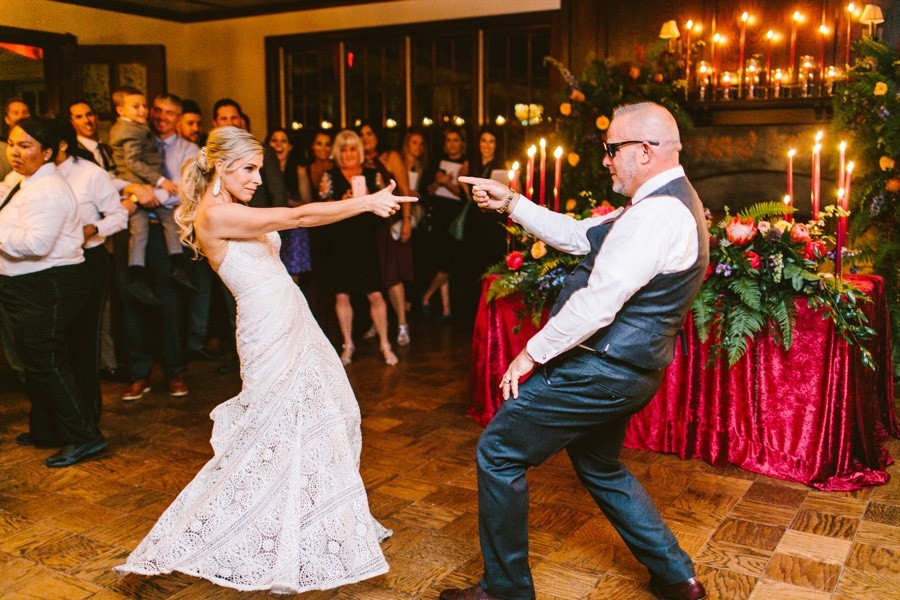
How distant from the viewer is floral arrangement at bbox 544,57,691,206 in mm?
5824

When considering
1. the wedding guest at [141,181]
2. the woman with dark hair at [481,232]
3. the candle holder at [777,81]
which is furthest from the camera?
the woman with dark hair at [481,232]

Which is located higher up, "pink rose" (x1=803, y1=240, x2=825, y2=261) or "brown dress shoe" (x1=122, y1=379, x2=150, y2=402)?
"pink rose" (x1=803, y1=240, x2=825, y2=261)

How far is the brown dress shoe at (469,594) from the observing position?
96.3 inches

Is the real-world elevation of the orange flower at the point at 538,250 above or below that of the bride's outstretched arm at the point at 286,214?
below

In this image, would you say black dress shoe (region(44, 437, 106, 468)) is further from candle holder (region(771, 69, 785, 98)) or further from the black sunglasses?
candle holder (region(771, 69, 785, 98))

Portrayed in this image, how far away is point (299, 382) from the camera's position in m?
2.68

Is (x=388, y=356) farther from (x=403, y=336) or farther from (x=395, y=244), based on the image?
(x=395, y=244)

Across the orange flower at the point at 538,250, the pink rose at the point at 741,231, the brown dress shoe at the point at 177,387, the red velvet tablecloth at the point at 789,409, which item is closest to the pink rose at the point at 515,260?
the orange flower at the point at 538,250

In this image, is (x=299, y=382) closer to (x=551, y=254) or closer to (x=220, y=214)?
(x=220, y=214)

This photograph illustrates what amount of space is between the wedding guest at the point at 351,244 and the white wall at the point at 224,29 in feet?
8.76

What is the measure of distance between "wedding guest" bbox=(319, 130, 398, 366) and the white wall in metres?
2.67

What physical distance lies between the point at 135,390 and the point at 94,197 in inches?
53.3

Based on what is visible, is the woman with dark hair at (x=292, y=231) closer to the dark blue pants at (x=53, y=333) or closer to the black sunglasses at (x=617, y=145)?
the dark blue pants at (x=53, y=333)

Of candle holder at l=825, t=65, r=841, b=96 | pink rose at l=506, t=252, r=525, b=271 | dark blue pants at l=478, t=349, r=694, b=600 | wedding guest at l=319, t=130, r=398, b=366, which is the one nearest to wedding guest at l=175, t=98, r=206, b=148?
wedding guest at l=319, t=130, r=398, b=366
